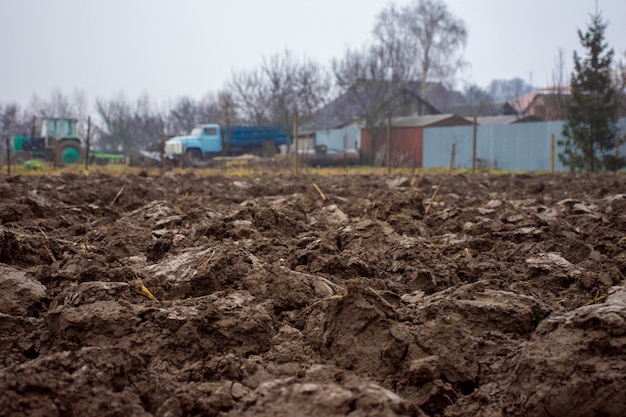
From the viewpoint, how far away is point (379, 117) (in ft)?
140

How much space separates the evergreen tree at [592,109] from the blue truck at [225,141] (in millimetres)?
15010

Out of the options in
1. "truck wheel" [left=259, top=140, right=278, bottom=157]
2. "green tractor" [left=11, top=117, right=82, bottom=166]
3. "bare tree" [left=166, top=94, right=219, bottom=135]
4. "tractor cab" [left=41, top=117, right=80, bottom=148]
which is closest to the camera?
"green tractor" [left=11, top=117, right=82, bottom=166]

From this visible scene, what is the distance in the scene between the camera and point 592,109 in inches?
1030

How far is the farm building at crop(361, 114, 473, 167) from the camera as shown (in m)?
36.1

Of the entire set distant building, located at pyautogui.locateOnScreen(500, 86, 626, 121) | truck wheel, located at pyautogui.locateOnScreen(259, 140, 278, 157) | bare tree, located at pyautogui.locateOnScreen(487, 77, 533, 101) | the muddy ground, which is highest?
bare tree, located at pyautogui.locateOnScreen(487, 77, 533, 101)

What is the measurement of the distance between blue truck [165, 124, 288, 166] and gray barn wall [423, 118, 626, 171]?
320 inches

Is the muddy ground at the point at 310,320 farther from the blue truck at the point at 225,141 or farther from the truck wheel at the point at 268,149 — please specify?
the truck wheel at the point at 268,149

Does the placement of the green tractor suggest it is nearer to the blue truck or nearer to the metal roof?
the blue truck

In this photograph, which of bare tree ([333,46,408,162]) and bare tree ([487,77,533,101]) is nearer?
bare tree ([333,46,408,162])

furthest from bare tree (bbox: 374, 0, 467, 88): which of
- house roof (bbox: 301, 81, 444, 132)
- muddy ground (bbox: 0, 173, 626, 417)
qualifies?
muddy ground (bbox: 0, 173, 626, 417)

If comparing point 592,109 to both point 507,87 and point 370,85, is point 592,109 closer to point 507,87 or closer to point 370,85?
point 370,85

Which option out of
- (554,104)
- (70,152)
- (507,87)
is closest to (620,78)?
(554,104)

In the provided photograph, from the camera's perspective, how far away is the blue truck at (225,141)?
3462cm

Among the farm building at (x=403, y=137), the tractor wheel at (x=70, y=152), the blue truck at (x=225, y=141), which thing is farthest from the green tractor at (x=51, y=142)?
the farm building at (x=403, y=137)
